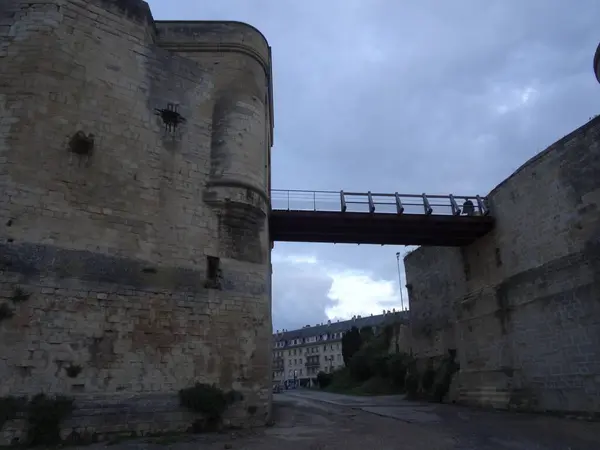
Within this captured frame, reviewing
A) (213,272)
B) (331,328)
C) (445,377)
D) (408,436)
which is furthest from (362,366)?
(331,328)

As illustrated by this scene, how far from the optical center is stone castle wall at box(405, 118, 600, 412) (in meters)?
12.5

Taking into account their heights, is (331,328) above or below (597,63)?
below

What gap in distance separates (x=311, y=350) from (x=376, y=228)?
67957mm

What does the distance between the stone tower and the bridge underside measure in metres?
2.84

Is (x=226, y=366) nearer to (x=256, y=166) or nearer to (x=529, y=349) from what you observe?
(x=256, y=166)

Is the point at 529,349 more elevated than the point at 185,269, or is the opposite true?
the point at 185,269

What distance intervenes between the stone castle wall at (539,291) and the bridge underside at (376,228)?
108 cm

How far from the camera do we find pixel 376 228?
16.9 metres

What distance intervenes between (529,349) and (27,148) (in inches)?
634

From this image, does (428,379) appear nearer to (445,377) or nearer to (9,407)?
(445,377)

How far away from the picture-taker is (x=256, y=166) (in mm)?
14023

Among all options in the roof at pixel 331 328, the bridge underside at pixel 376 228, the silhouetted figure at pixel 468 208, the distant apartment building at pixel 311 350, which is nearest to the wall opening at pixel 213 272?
the bridge underside at pixel 376 228

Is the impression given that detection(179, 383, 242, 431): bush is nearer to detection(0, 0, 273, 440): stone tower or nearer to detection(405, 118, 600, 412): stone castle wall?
detection(0, 0, 273, 440): stone tower

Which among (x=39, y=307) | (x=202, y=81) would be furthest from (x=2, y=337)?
(x=202, y=81)
